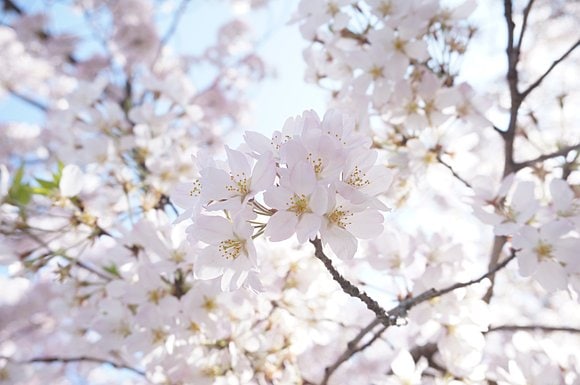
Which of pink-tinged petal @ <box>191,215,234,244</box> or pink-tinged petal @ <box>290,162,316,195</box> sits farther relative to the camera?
pink-tinged petal @ <box>191,215,234,244</box>

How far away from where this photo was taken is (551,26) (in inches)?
145

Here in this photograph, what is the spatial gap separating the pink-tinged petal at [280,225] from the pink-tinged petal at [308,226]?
0.04 ft

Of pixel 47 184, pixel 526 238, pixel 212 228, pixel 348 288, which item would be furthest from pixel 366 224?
pixel 47 184

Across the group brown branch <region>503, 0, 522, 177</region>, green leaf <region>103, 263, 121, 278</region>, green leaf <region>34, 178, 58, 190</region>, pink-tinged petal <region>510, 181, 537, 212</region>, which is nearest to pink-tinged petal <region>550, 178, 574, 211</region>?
pink-tinged petal <region>510, 181, 537, 212</region>

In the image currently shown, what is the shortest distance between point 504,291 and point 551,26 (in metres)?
1.91

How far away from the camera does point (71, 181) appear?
1.58 m

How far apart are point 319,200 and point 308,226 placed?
51 mm

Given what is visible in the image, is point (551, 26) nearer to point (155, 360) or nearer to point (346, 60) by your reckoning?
point (346, 60)

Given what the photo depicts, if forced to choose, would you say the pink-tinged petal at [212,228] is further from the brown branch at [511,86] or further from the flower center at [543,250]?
the brown branch at [511,86]

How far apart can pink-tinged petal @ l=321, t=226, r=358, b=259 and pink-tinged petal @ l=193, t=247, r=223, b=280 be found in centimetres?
21

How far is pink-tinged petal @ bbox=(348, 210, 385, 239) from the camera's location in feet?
2.98

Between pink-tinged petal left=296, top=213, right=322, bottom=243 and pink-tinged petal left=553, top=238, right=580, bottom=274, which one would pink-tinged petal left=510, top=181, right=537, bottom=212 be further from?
pink-tinged petal left=296, top=213, right=322, bottom=243

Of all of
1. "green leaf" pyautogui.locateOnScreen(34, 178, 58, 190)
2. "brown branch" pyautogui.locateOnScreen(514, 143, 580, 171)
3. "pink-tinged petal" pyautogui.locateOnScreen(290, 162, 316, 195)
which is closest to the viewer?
"pink-tinged petal" pyautogui.locateOnScreen(290, 162, 316, 195)

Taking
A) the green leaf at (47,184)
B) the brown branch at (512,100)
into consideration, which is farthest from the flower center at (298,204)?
the green leaf at (47,184)
